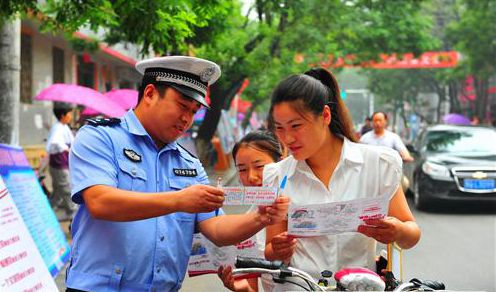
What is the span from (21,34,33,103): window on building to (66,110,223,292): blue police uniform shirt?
12.8 meters

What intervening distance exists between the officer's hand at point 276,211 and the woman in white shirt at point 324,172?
0.11 metres

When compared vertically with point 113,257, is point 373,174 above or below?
above

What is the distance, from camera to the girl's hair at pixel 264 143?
12.4 feet

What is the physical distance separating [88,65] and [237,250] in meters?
19.3

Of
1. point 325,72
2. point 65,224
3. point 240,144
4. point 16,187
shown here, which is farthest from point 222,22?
point 325,72

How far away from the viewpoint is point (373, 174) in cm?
261

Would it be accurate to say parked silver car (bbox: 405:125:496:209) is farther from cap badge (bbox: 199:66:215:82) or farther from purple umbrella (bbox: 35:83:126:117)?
cap badge (bbox: 199:66:215:82)

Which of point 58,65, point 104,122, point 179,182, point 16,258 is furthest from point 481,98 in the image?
point 104,122

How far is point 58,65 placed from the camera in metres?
17.8

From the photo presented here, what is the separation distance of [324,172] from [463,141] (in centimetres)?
997

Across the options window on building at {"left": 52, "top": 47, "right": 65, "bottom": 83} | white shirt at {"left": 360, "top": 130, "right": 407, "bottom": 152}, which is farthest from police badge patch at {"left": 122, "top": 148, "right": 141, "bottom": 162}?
window on building at {"left": 52, "top": 47, "right": 65, "bottom": 83}

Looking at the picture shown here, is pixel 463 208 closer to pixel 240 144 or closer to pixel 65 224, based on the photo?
pixel 65 224

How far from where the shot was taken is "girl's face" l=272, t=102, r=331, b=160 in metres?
2.48

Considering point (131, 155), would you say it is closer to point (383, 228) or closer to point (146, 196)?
point (146, 196)
